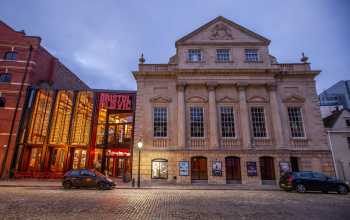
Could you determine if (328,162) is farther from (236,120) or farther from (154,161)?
(154,161)

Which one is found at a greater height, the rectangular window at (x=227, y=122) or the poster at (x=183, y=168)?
the rectangular window at (x=227, y=122)

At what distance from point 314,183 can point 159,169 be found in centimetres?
1264

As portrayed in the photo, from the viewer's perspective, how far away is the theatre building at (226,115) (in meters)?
18.7

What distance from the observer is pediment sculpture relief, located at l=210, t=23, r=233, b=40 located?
74.2 feet

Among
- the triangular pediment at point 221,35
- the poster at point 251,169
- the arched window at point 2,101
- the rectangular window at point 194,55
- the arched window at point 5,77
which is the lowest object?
the poster at point 251,169

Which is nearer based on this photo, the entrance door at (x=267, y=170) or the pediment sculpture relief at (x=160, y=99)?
the entrance door at (x=267, y=170)

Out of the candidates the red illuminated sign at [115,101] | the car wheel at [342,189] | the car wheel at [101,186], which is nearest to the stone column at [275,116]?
the car wheel at [342,189]

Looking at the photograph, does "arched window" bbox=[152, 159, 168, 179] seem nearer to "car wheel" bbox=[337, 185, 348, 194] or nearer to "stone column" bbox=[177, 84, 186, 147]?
"stone column" bbox=[177, 84, 186, 147]

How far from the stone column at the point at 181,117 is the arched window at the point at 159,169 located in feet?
7.98

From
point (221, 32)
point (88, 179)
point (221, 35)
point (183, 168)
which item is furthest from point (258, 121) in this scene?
point (88, 179)

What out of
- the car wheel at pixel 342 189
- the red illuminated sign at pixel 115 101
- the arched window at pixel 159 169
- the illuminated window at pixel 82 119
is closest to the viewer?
the car wheel at pixel 342 189

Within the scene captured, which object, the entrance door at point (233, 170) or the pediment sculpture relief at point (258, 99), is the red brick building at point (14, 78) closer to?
the entrance door at point (233, 170)

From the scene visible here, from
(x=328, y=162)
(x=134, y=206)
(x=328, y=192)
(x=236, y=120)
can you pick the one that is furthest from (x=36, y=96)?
(x=328, y=162)

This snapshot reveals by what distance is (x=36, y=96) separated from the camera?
A: 22.2 metres
